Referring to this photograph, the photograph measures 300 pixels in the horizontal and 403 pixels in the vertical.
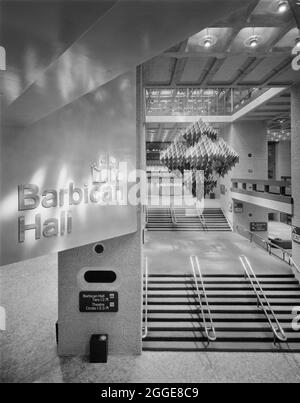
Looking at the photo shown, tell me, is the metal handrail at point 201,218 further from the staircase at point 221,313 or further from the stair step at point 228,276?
the staircase at point 221,313

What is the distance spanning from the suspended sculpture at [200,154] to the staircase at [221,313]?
333 centimetres

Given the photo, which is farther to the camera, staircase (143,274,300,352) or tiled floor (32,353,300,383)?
staircase (143,274,300,352)

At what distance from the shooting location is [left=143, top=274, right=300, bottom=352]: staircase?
6348mm

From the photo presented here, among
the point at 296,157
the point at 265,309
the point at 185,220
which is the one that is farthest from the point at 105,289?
the point at 185,220

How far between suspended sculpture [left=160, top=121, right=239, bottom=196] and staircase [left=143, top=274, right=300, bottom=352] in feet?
10.9

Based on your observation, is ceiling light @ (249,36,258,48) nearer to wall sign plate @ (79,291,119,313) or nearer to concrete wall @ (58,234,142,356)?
concrete wall @ (58,234,142,356)

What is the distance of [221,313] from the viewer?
720 cm

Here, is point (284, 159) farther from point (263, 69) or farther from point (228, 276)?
point (228, 276)

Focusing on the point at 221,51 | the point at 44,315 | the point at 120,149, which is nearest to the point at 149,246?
the point at 44,315

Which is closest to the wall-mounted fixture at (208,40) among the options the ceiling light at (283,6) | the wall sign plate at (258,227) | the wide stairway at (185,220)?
the ceiling light at (283,6)

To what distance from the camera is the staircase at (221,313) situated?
6.35 metres

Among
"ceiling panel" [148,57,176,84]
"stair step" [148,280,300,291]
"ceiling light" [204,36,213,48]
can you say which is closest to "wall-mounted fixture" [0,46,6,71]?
"ceiling light" [204,36,213,48]

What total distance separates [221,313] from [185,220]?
8750mm

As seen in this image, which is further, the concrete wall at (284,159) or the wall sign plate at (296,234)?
the concrete wall at (284,159)
